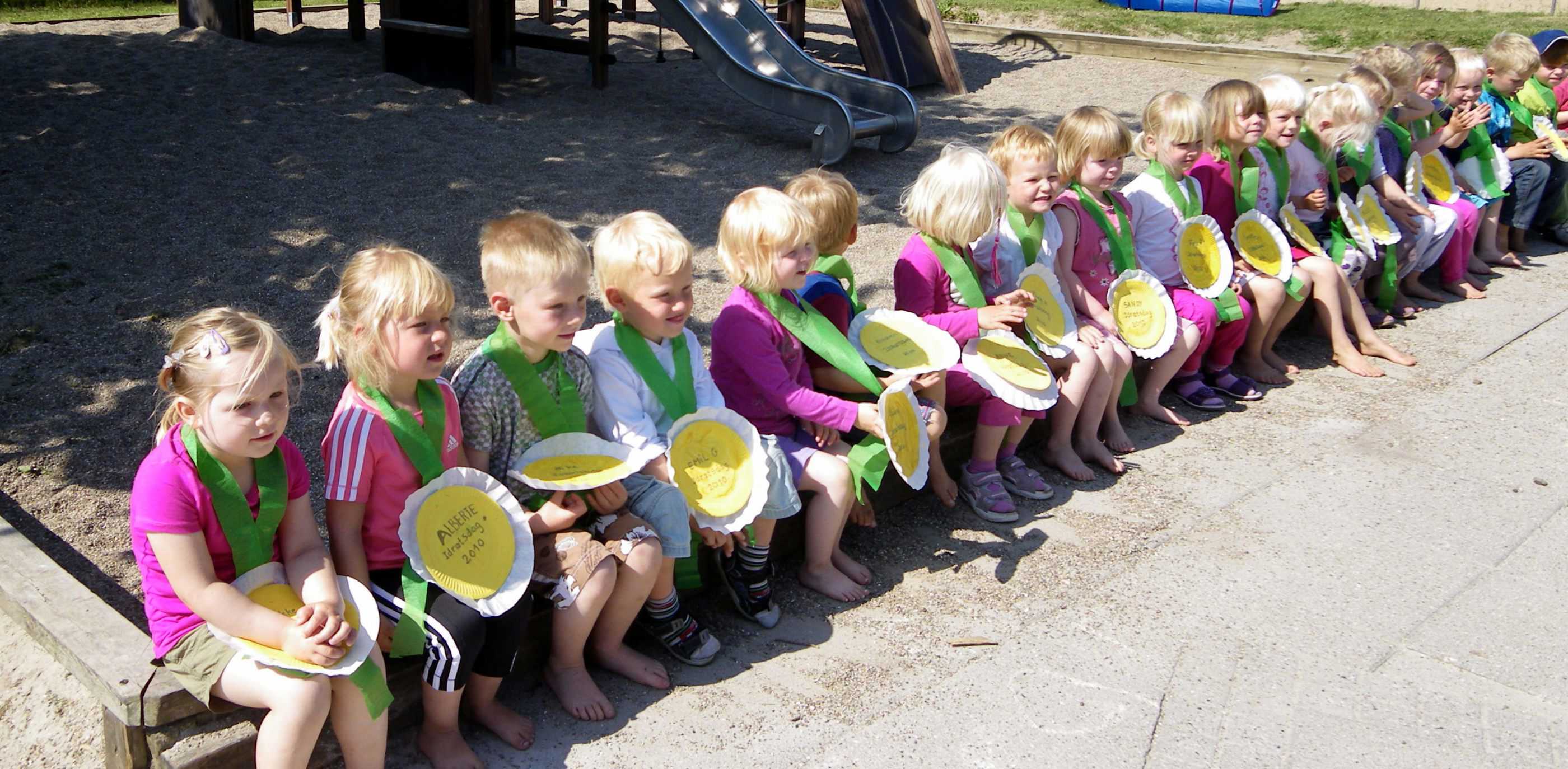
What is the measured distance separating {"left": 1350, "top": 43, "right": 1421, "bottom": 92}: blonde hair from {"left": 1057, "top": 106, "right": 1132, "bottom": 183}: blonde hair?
2.31 meters

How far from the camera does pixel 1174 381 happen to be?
5.15 metres

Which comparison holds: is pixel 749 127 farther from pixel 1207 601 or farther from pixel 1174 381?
pixel 1207 601

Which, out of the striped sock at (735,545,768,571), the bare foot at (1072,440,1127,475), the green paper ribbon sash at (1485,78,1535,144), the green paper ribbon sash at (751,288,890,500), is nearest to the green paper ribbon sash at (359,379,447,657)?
the striped sock at (735,545,768,571)

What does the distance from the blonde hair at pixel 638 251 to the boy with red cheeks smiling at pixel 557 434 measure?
0.12m

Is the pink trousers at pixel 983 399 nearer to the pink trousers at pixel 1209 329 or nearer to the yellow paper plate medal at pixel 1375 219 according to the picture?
the pink trousers at pixel 1209 329

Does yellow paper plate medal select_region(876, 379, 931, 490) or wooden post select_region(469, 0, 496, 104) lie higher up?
wooden post select_region(469, 0, 496, 104)

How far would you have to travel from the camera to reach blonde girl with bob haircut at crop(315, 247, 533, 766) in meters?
2.67

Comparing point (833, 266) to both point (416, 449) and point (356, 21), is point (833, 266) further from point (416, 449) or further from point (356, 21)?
point (356, 21)

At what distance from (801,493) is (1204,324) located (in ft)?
6.92

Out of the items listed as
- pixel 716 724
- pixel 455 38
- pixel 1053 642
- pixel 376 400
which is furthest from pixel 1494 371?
pixel 455 38

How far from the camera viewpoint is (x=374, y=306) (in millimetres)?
2680

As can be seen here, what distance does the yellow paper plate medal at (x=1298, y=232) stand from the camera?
547cm

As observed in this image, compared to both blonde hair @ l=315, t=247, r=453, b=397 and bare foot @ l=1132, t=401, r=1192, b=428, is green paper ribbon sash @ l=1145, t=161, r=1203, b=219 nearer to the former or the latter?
bare foot @ l=1132, t=401, r=1192, b=428

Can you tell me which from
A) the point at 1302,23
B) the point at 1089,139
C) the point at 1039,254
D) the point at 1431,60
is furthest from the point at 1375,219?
the point at 1302,23
